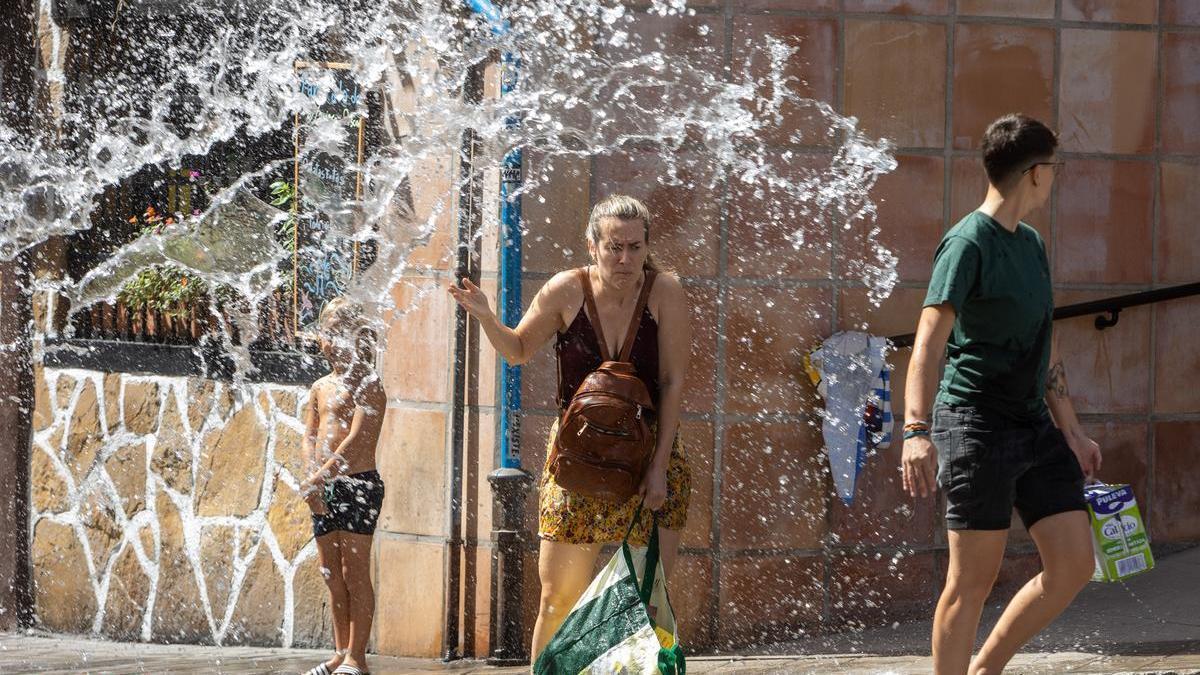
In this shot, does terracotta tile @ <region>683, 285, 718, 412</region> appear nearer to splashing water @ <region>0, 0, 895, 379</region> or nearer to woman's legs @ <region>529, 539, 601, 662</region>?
splashing water @ <region>0, 0, 895, 379</region>

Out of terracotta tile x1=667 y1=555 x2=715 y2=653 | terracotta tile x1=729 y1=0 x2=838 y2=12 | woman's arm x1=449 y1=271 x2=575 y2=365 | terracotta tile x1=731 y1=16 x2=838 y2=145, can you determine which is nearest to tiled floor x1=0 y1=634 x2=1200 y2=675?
terracotta tile x1=667 y1=555 x2=715 y2=653

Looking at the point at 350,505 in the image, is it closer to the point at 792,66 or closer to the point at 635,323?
the point at 635,323

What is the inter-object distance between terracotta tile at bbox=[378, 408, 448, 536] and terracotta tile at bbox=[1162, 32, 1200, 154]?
3.51m

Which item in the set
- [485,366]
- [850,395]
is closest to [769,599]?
[850,395]

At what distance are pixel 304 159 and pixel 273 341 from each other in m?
0.93

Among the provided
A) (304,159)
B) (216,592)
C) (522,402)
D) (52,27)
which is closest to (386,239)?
(304,159)

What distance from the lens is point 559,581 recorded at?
4.64 meters

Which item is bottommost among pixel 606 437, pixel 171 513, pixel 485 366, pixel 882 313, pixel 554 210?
pixel 171 513

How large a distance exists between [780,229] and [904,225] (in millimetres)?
552

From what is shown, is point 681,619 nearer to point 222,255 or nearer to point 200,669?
point 200,669

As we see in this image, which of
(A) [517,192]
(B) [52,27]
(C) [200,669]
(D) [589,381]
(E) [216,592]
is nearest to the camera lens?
(D) [589,381]

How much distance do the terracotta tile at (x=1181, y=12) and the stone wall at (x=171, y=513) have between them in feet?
14.5

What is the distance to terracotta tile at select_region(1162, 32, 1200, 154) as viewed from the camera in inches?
258

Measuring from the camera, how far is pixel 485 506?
6.39 m
